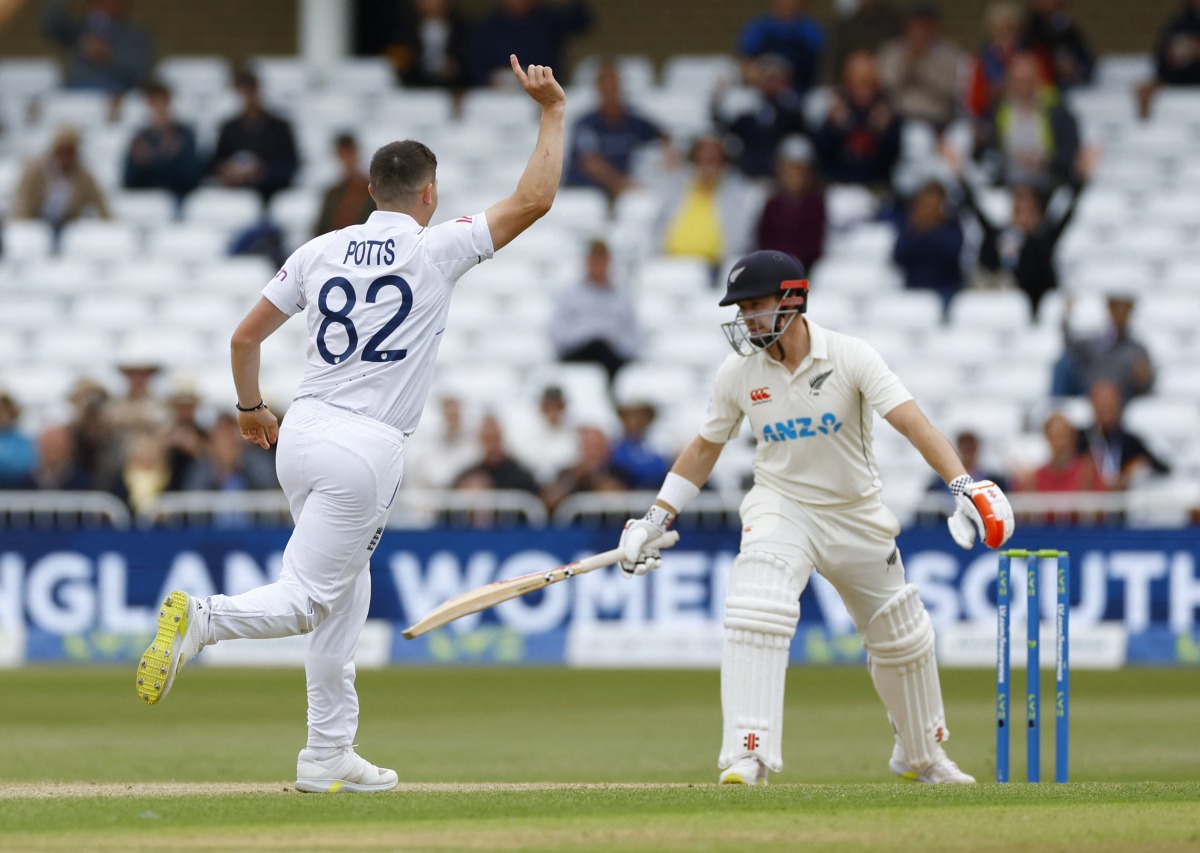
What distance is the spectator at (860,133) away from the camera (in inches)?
672

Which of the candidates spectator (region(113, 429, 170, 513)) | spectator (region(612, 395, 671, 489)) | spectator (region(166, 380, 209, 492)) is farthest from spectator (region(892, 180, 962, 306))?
spectator (region(113, 429, 170, 513))

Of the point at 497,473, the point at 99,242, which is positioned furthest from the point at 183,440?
the point at 99,242

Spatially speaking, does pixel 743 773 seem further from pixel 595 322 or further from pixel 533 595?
pixel 595 322

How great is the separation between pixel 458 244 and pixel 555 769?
2734mm

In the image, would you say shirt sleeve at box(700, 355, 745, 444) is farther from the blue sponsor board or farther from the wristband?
the blue sponsor board

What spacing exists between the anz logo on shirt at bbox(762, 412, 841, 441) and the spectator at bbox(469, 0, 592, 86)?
10.8 metres

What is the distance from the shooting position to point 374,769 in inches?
282

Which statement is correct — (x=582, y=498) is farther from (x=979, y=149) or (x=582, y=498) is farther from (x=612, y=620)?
(x=979, y=149)

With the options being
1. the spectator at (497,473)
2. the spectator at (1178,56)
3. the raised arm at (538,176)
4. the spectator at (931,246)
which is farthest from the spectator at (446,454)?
the raised arm at (538,176)

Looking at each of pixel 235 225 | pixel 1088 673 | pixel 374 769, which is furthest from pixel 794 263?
pixel 235 225

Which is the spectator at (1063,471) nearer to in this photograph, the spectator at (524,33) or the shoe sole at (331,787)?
the spectator at (524,33)

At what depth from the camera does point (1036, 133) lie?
1662 centimetres

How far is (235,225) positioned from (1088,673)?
8878 millimetres

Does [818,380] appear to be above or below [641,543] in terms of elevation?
above
